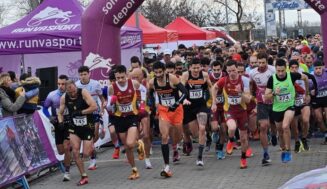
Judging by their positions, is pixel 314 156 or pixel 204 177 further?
pixel 314 156

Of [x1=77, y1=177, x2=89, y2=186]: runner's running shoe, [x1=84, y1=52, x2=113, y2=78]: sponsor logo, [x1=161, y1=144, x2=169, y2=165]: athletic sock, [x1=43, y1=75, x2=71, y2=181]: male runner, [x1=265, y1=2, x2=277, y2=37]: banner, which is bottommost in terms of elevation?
[x1=77, y1=177, x2=89, y2=186]: runner's running shoe

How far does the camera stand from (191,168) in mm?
11227

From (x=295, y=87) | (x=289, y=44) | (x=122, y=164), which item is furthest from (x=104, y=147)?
(x=289, y=44)

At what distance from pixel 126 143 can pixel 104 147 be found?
4.36 m

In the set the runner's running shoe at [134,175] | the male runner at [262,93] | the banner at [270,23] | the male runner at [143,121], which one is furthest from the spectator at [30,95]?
the banner at [270,23]

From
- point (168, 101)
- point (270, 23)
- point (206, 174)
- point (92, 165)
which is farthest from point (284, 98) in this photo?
point (270, 23)

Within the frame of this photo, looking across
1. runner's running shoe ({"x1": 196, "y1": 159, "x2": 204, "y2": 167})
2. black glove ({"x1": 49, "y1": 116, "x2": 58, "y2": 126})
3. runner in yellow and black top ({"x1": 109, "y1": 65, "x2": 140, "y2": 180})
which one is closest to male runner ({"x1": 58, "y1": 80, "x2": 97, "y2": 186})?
runner in yellow and black top ({"x1": 109, "y1": 65, "x2": 140, "y2": 180})

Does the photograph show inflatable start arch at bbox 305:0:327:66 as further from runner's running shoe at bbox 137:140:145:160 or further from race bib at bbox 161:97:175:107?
runner's running shoe at bbox 137:140:145:160

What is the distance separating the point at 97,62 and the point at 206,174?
4492 millimetres

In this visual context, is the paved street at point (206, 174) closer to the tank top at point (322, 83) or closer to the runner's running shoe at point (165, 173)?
the runner's running shoe at point (165, 173)

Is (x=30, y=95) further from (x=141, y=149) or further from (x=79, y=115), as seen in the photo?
(x=141, y=149)

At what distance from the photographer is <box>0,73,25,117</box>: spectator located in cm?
1039

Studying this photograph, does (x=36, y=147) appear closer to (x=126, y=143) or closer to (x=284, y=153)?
(x=126, y=143)

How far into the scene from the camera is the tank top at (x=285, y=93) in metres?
10.7
